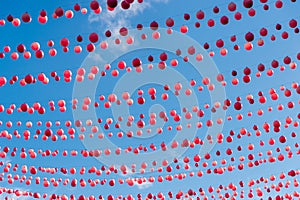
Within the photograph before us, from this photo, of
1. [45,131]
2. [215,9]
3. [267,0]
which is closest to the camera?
[267,0]

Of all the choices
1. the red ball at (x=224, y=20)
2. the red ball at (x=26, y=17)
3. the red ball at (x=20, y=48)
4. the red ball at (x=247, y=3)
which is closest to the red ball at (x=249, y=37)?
the red ball at (x=224, y=20)

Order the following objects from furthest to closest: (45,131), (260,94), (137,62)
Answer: (45,131)
(260,94)
(137,62)

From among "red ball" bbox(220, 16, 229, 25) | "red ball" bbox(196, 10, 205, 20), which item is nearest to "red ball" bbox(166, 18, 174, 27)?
"red ball" bbox(196, 10, 205, 20)

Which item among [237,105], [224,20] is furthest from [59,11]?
[237,105]

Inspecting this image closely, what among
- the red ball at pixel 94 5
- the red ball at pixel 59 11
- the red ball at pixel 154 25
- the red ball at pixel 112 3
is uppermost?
the red ball at pixel 59 11

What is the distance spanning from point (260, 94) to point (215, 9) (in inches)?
Result: 124

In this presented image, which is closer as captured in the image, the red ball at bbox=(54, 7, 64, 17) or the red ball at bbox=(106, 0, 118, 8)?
the red ball at bbox=(106, 0, 118, 8)

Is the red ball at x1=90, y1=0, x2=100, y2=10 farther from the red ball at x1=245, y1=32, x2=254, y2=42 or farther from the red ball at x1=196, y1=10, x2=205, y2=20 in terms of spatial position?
the red ball at x1=245, y1=32, x2=254, y2=42

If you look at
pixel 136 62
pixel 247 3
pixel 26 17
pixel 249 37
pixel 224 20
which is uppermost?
pixel 26 17

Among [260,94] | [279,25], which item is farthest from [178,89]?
[279,25]

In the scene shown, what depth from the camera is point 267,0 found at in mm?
8602

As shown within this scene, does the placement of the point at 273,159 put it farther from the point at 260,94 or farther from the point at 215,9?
the point at 215,9

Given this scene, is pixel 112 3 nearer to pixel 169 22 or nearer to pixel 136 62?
pixel 169 22

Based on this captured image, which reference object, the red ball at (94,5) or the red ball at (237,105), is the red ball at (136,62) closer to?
the red ball at (94,5)
